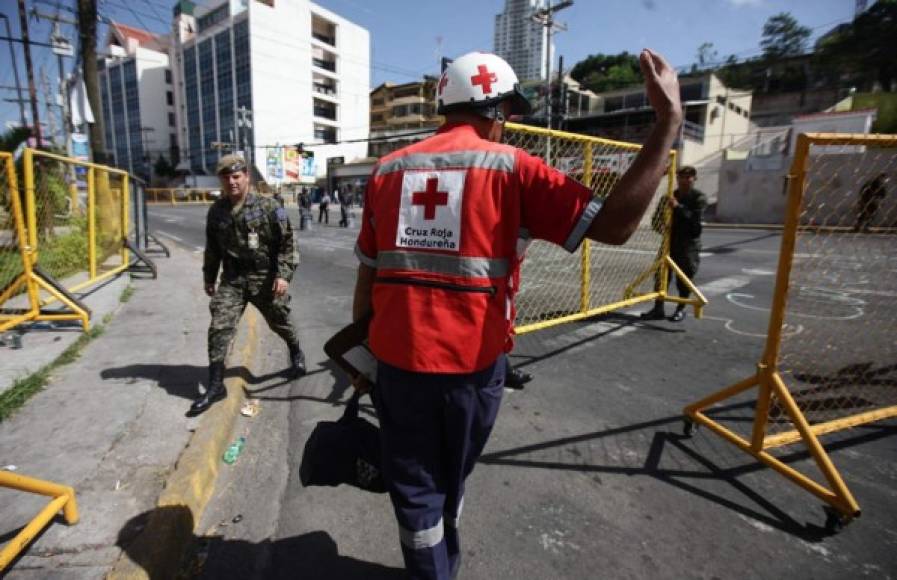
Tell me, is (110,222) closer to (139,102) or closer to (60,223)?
(60,223)

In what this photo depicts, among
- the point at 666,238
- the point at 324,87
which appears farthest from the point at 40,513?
the point at 324,87

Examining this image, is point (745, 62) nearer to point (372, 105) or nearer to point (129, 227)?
point (372, 105)

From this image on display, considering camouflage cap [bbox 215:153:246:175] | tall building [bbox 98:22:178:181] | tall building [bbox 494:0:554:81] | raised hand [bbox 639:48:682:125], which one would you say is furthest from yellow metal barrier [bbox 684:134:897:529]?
tall building [bbox 98:22:178:181]

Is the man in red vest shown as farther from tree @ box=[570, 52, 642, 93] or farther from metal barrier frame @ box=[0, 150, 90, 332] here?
tree @ box=[570, 52, 642, 93]

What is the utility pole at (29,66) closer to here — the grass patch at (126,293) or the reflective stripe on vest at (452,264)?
the grass patch at (126,293)

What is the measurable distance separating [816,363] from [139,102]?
333 feet

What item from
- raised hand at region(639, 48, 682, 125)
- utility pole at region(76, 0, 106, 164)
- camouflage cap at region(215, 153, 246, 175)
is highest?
utility pole at region(76, 0, 106, 164)

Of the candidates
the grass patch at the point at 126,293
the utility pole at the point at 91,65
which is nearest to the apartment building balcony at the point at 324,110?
the utility pole at the point at 91,65

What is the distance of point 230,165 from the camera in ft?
12.4

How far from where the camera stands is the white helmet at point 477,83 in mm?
1606

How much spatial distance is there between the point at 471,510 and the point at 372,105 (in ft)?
279

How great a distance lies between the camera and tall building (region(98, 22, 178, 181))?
82.2 m

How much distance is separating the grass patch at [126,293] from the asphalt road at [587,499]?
3731 mm

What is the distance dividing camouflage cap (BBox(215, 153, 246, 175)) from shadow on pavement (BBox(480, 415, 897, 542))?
2.86m
